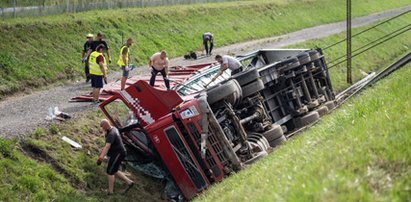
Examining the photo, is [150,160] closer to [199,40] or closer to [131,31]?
[131,31]

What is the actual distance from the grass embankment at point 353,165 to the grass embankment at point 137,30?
1302 centimetres

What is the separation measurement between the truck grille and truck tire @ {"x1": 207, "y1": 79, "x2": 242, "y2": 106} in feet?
3.65

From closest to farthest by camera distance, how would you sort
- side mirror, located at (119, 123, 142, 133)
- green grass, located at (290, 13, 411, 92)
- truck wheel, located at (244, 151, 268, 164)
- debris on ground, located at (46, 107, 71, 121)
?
truck wheel, located at (244, 151, 268, 164) < side mirror, located at (119, 123, 142, 133) < debris on ground, located at (46, 107, 71, 121) < green grass, located at (290, 13, 411, 92)

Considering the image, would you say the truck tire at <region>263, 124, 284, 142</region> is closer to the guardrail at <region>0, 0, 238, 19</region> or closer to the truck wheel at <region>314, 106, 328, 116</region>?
the truck wheel at <region>314, 106, 328, 116</region>

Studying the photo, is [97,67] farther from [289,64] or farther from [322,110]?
[322,110]

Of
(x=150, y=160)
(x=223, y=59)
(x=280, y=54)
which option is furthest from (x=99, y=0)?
(x=150, y=160)

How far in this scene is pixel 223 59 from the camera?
52.6 ft

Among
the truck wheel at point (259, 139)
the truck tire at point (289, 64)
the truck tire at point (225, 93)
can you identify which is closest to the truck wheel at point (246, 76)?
the truck tire at point (225, 93)

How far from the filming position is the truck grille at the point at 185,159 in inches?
490

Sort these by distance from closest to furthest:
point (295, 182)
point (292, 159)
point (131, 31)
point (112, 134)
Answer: point (295, 182) < point (292, 159) < point (112, 134) < point (131, 31)

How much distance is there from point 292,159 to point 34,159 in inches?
238

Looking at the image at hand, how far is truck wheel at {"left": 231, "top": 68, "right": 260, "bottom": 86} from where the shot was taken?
47.5 feet

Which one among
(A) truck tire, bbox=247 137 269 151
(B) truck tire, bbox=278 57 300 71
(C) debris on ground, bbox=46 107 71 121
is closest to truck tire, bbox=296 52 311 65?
(B) truck tire, bbox=278 57 300 71

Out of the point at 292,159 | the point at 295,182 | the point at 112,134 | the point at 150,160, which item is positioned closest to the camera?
the point at 295,182
